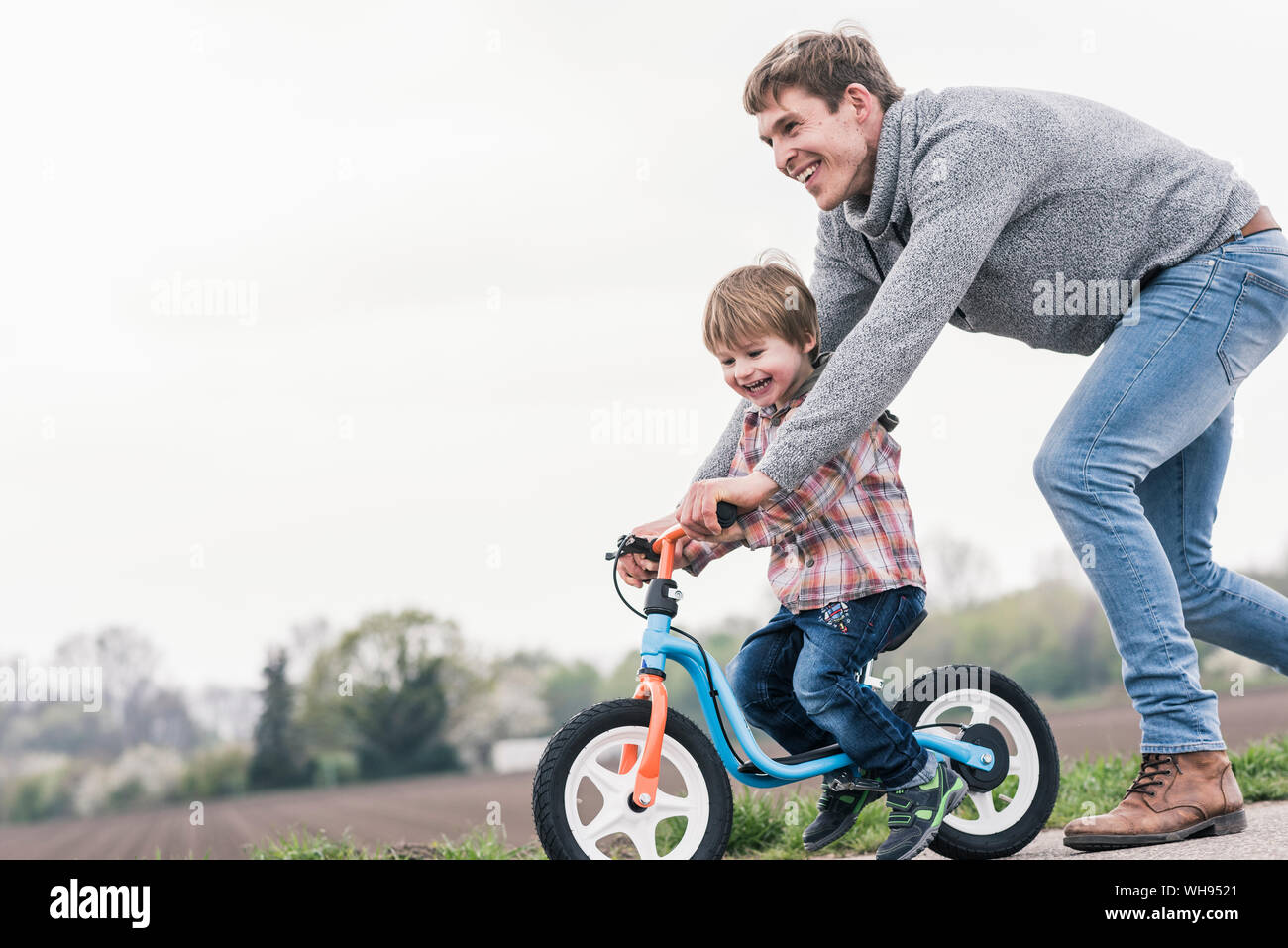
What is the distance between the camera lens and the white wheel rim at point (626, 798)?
8.09 feet

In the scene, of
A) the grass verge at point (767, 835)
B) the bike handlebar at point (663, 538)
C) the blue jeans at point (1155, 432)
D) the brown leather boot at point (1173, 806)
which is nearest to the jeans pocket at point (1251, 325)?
the blue jeans at point (1155, 432)

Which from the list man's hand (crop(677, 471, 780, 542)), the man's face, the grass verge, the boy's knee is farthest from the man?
the grass verge

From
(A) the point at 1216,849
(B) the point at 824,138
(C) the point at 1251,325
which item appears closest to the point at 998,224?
(B) the point at 824,138

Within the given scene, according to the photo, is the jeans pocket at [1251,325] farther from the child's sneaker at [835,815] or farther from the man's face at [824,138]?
the child's sneaker at [835,815]

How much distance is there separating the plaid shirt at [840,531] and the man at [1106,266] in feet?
0.87

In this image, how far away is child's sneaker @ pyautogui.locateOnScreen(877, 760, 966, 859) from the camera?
110 inches

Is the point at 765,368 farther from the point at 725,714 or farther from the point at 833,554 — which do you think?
the point at 725,714

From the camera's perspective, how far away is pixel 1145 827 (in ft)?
8.86

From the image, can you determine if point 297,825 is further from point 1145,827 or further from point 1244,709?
point 1244,709

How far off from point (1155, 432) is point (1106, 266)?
1.33 ft
